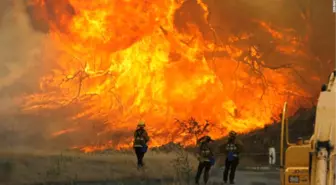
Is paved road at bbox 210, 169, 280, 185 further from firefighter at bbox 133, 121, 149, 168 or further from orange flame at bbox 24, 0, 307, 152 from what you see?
firefighter at bbox 133, 121, 149, 168

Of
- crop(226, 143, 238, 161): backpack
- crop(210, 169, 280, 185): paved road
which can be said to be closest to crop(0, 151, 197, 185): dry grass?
crop(210, 169, 280, 185): paved road

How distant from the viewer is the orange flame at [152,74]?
17594 mm

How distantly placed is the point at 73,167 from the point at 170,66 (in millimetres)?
4428

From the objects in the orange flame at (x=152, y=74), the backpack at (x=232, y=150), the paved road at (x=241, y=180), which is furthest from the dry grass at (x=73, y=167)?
the backpack at (x=232, y=150)

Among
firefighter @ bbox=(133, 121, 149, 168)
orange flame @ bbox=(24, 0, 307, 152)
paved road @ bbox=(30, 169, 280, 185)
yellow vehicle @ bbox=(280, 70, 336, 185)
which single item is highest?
orange flame @ bbox=(24, 0, 307, 152)

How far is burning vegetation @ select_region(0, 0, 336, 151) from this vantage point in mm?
17438

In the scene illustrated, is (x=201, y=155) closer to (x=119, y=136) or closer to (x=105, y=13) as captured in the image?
(x=119, y=136)

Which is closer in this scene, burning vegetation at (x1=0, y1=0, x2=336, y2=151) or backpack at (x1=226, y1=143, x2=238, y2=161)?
backpack at (x1=226, y1=143, x2=238, y2=161)

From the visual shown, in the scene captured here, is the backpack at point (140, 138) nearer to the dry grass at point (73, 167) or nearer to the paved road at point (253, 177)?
the dry grass at point (73, 167)

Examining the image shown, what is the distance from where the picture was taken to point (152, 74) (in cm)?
1842

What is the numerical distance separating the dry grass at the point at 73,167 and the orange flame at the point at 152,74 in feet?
1.56

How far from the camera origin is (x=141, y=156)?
15.7 m

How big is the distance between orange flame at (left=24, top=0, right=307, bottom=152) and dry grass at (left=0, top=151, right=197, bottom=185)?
477mm

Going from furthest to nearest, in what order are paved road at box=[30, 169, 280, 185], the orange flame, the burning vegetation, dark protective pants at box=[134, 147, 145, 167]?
1. the orange flame
2. the burning vegetation
3. dark protective pants at box=[134, 147, 145, 167]
4. paved road at box=[30, 169, 280, 185]
